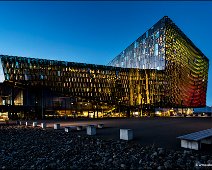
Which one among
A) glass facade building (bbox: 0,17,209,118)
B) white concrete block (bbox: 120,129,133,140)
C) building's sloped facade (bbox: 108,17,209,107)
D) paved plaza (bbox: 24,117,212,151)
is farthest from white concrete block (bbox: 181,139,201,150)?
building's sloped facade (bbox: 108,17,209,107)

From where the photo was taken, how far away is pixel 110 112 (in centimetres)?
8294

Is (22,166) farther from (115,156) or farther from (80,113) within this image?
(80,113)

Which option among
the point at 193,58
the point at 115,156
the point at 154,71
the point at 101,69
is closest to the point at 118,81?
the point at 101,69

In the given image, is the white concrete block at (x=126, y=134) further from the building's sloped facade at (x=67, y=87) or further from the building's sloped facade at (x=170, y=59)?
the building's sloped facade at (x=170, y=59)

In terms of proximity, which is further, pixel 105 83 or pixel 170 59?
pixel 170 59

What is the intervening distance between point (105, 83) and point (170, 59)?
119 ft

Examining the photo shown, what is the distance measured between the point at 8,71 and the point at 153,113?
183 feet

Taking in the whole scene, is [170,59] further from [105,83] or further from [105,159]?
[105,159]

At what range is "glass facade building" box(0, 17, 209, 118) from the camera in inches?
2788

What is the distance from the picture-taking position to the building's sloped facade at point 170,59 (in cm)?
10206

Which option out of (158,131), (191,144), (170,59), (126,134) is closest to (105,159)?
(191,144)

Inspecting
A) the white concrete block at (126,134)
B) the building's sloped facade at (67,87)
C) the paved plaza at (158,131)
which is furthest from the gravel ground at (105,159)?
the building's sloped facade at (67,87)

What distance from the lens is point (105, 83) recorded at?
3312 inches

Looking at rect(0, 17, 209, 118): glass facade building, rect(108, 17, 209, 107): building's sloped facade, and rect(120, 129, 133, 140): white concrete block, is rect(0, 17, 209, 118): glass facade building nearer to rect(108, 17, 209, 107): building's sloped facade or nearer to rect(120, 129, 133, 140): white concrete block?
rect(108, 17, 209, 107): building's sloped facade
